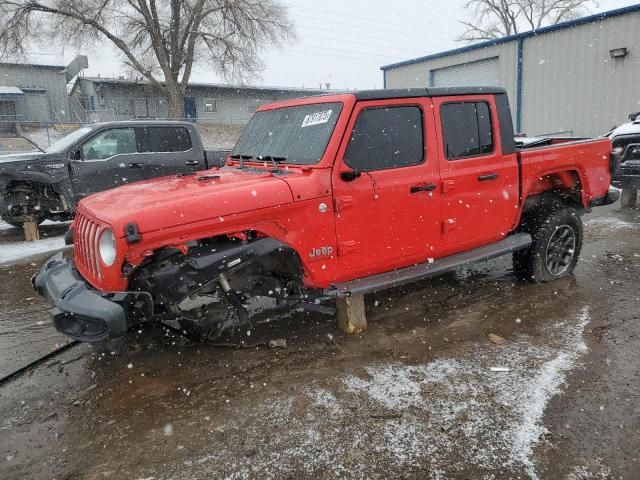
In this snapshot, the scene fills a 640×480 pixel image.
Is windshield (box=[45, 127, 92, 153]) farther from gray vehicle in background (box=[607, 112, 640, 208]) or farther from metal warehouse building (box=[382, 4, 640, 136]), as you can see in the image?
metal warehouse building (box=[382, 4, 640, 136])

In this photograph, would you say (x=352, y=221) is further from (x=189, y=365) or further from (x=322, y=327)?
(x=189, y=365)

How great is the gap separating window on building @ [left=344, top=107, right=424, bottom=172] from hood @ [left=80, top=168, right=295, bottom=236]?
68cm

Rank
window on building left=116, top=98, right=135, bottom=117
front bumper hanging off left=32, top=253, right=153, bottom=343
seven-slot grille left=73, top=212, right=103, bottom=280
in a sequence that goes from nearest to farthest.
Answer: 1. front bumper hanging off left=32, top=253, right=153, bottom=343
2. seven-slot grille left=73, top=212, right=103, bottom=280
3. window on building left=116, top=98, right=135, bottom=117

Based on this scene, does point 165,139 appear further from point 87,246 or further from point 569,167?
point 569,167

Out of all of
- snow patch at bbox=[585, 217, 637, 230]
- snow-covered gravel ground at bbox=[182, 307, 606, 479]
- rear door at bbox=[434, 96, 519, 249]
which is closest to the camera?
snow-covered gravel ground at bbox=[182, 307, 606, 479]

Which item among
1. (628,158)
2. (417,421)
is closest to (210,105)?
(628,158)

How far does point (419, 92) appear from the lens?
13.6ft

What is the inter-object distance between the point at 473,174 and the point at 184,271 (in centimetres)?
266

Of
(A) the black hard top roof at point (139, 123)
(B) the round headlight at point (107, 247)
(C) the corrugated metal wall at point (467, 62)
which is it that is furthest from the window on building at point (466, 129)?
(C) the corrugated metal wall at point (467, 62)

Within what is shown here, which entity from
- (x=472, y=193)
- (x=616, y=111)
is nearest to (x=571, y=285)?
(x=472, y=193)

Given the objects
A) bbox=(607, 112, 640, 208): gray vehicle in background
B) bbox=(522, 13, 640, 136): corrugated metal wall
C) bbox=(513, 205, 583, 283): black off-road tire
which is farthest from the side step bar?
bbox=(522, 13, 640, 136): corrugated metal wall

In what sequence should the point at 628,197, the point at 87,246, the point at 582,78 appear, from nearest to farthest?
1. the point at 87,246
2. the point at 628,197
3. the point at 582,78

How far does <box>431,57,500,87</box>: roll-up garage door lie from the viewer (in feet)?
58.9

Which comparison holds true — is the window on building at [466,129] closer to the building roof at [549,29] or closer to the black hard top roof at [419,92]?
the black hard top roof at [419,92]
